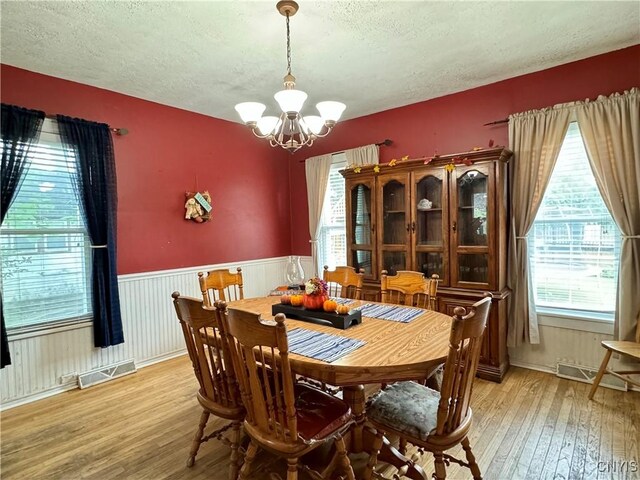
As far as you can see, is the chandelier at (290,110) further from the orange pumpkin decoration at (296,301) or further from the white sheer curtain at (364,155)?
→ the white sheer curtain at (364,155)

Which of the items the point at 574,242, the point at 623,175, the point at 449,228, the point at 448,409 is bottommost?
the point at 448,409

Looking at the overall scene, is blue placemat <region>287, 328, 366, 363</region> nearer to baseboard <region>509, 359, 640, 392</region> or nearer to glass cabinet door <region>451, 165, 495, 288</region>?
glass cabinet door <region>451, 165, 495, 288</region>

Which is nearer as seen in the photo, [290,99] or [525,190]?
[290,99]

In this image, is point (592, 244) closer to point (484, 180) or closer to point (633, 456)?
point (484, 180)

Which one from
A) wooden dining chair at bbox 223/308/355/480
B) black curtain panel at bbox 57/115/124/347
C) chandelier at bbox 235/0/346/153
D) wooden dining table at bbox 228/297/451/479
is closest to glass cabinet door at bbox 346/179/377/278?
chandelier at bbox 235/0/346/153

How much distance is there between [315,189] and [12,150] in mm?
2927

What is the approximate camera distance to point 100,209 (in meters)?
3.04

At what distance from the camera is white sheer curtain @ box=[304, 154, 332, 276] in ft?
14.4

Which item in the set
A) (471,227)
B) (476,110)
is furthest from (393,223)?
(476,110)

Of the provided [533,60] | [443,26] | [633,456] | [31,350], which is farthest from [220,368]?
[533,60]

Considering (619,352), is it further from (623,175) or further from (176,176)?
(176,176)

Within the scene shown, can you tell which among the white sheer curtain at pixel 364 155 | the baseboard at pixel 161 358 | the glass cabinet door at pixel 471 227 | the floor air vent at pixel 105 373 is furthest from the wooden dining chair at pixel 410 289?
the floor air vent at pixel 105 373

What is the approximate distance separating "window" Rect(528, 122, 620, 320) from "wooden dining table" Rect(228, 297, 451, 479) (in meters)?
1.54

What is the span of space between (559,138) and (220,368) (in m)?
3.06
